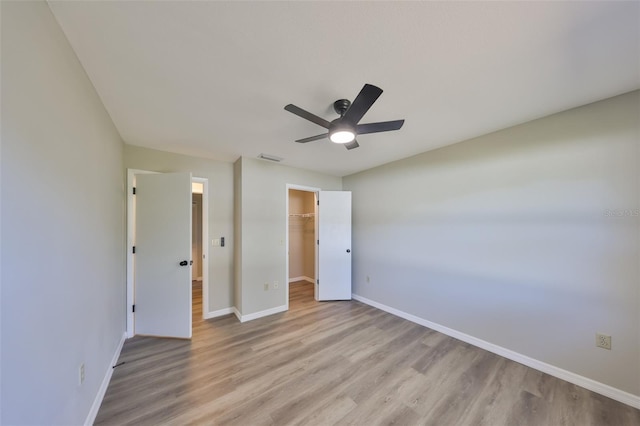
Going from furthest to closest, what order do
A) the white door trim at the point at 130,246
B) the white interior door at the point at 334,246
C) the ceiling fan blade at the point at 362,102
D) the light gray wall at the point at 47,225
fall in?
the white interior door at the point at 334,246, the white door trim at the point at 130,246, the ceiling fan blade at the point at 362,102, the light gray wall at the point at 47,225

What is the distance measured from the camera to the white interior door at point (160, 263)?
2.79m

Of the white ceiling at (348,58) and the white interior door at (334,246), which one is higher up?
the white ceiling at (348,58)

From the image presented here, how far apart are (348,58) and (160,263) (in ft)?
10.1

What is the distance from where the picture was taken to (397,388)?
1.96 m

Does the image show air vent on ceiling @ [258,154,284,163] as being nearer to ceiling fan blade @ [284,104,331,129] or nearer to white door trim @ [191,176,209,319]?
white door trim @ [191,176,209,319]

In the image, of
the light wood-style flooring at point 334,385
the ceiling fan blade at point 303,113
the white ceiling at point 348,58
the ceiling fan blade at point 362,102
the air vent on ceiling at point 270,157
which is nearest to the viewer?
the white ceiling at point 348,58

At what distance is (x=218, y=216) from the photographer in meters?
3.44

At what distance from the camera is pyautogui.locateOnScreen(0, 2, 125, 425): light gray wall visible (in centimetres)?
84

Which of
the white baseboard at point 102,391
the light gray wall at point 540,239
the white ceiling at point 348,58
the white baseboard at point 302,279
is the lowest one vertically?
the white baseboard at point 302,279

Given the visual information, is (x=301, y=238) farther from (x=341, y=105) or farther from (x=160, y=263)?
(x=341, y=105)

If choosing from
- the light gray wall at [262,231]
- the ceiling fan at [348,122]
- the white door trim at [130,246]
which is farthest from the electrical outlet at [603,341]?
the white door trim at [130,246]

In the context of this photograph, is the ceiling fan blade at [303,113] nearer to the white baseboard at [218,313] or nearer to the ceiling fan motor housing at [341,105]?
the ceiling fan motor housing at [341,105]

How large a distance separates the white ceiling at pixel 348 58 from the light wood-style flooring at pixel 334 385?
2.44 metres

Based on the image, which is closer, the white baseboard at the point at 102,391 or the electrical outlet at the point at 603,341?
the white baseboard at the point at 102,391
